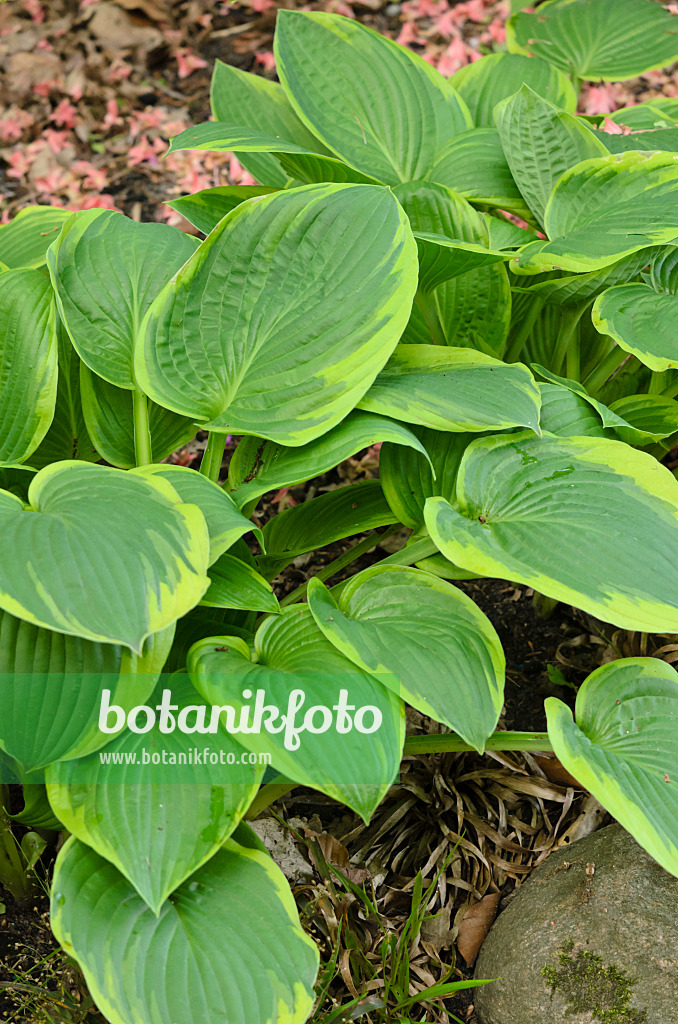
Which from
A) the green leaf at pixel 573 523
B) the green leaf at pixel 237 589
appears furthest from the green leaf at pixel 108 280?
the green leaf at pixel 573 523

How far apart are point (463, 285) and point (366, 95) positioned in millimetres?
518

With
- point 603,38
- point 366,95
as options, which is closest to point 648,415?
point 366,95

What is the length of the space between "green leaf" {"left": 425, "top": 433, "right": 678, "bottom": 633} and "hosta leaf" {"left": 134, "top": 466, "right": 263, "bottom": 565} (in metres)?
0.26

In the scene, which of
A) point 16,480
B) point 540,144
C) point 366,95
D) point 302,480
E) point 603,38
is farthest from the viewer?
point 603,38

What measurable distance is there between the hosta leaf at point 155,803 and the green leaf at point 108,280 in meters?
0.57

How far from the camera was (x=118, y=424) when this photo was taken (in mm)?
1403

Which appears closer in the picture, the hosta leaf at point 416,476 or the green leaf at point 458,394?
the green leaf at point 458,394

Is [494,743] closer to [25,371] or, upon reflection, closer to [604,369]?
[604,369]

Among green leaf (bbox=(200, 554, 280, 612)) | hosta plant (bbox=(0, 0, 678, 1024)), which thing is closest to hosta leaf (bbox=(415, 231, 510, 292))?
hosta plant (bbox=(0, 0, 678, 1024))

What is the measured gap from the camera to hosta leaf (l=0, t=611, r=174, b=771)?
0.98 meters

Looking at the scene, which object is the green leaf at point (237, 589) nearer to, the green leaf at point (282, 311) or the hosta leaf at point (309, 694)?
the hosta leaf at point (309, 694)

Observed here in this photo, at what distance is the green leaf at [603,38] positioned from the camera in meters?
1.97

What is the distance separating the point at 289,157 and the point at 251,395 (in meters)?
0.59

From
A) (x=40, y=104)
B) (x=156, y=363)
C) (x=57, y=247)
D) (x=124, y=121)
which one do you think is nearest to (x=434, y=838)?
(x=156, y=363)
